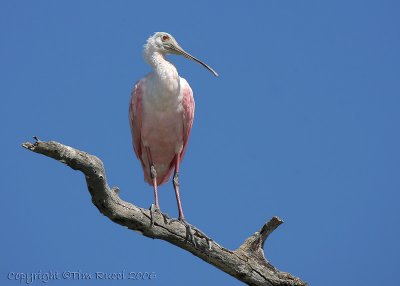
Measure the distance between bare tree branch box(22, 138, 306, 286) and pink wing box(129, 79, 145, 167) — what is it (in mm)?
2847

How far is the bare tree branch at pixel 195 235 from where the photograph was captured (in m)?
9.55

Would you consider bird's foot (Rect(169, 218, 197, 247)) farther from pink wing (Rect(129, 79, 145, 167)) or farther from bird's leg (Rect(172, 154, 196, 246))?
pink wing (Rect(129, 79, 145, 167))

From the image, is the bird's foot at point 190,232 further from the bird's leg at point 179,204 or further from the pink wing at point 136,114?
the pink wing at point 136,114

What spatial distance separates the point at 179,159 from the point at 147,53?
2.00m

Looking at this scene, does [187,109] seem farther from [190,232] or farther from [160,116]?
[190,232]

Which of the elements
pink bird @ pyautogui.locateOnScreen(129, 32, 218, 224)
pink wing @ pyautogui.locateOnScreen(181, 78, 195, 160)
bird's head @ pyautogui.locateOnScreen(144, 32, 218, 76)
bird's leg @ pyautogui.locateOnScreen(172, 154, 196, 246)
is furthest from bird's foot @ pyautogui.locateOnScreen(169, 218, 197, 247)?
bird's head @ pyautogui.locateOnScreen(144, 32, 218, 76)

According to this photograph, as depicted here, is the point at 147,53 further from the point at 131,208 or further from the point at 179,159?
the point at 131,208

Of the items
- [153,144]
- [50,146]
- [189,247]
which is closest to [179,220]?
[189,247]

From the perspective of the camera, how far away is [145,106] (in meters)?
13.3

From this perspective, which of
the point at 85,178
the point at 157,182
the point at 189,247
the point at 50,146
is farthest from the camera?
the point at 157,182

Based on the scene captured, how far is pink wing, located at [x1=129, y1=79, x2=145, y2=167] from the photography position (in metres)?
13.4

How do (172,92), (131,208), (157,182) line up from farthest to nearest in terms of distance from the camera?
(157,182) < (172,92) < (131,208)

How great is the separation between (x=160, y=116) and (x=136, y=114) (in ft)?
1.54

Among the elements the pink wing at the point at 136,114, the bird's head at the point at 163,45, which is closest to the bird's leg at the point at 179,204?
the pink wing at the point at 136,114
